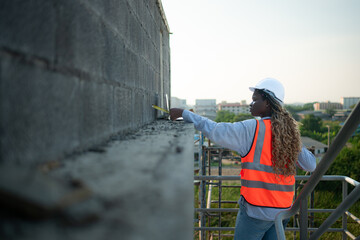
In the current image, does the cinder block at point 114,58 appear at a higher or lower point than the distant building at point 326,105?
lower

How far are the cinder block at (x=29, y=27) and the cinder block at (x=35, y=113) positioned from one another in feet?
0.20

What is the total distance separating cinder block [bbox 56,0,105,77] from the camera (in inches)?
39.4

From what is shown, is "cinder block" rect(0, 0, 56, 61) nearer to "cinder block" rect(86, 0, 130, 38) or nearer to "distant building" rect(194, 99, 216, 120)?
"cinder block" rect(86, 0, 130, 38)

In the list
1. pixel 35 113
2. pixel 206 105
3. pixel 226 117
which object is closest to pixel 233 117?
pixel 226 117

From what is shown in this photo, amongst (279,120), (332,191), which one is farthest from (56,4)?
(332,191)

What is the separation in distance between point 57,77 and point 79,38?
0.96 ft

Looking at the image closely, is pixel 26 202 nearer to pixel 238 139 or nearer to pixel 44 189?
pixel 44 189

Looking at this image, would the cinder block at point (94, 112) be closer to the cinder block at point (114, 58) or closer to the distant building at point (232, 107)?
the cinder block at point (114, 58)

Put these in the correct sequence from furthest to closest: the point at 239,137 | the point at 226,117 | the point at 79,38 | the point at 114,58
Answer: the point at 226,117 → the point at 239,137 → the point at 114,58 → the point at 79,38

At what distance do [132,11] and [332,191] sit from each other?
25.2 metres

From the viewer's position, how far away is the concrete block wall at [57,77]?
744 millimetres

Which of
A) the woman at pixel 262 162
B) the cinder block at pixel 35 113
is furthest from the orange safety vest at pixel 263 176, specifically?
the cinder block at pixel 35 113

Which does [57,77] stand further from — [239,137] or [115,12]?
[239,137]

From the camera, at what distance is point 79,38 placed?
3.78ft
